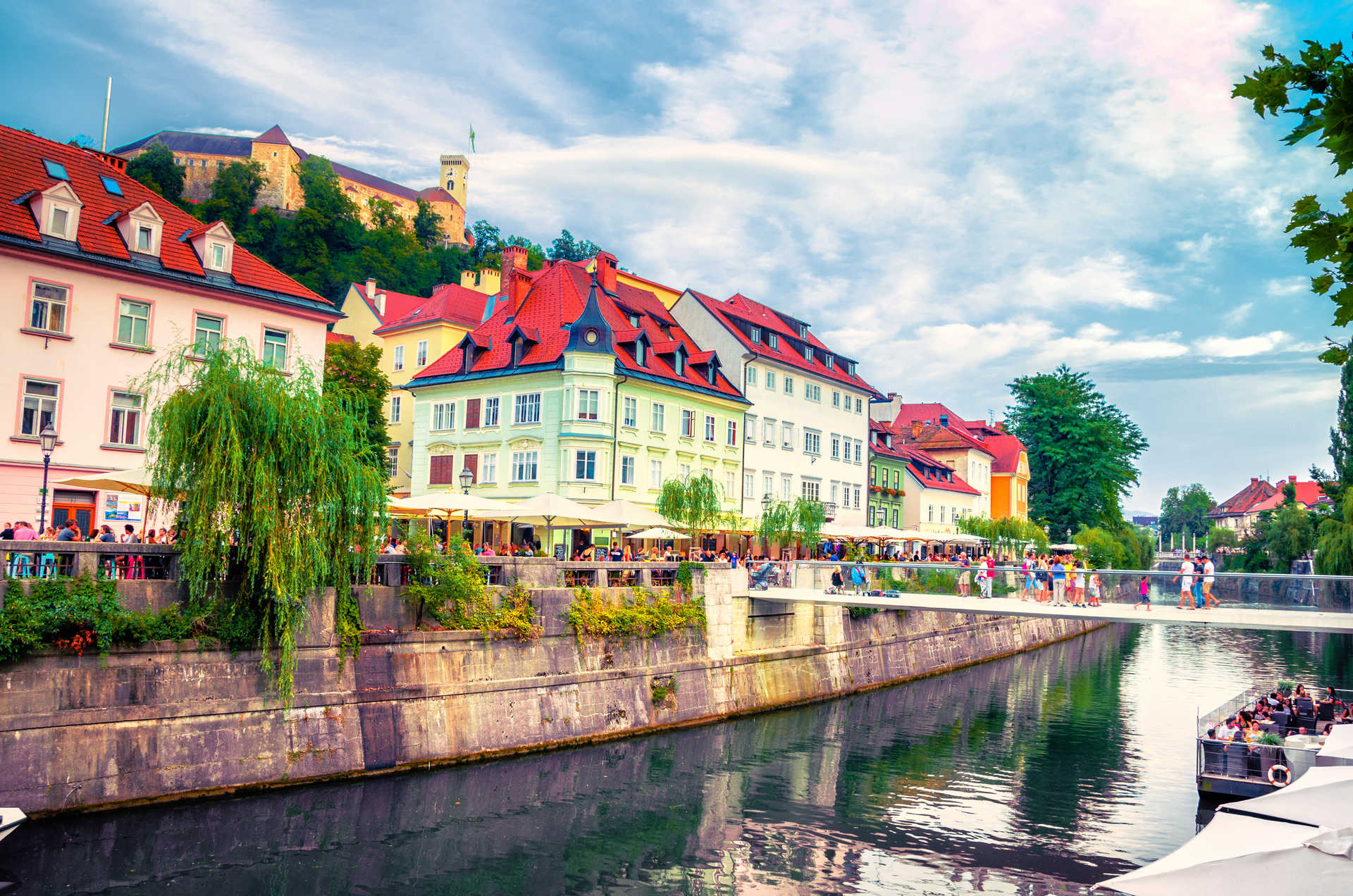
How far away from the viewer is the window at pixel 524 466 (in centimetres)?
4675

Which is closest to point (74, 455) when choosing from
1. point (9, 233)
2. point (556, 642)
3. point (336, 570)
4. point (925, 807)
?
point (9, 233)

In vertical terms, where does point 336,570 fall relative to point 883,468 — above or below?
below

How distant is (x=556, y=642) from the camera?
27.6m

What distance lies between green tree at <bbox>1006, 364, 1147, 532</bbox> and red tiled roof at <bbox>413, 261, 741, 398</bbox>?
35085 millimetres

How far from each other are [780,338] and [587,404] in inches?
768

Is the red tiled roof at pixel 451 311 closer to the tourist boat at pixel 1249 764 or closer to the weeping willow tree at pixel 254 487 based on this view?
the weeping willow tree at pixel 254 487

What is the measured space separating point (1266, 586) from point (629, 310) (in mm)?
34286

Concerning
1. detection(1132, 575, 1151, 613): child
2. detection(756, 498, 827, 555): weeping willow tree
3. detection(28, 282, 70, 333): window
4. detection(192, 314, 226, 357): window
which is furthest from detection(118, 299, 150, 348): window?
detection(1132, 575, 1151, 613): child

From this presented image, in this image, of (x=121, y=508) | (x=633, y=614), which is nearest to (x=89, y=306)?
(x=121, y=508)

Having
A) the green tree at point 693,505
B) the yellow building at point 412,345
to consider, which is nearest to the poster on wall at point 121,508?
the green tree at point 693,505

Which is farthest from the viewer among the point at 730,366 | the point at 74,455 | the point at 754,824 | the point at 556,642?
the point at 730,366

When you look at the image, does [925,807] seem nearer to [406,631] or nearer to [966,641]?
[406,631]

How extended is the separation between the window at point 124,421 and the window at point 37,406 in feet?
5.19

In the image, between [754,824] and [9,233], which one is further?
[9,233]
